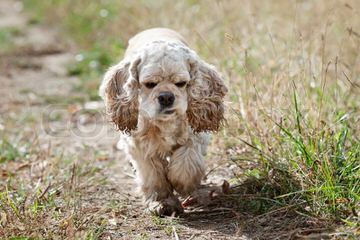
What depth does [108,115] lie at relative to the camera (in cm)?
431

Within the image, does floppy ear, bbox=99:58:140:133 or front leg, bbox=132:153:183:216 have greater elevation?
floppy ear, bbox=99:58:140:133

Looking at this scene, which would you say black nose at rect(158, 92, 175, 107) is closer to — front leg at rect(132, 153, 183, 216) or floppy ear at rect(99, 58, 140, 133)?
floppy ear at rect(99, 58, 140, 133)

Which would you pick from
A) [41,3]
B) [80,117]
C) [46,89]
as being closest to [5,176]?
[80,117]

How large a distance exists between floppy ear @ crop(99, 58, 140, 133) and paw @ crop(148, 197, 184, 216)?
52 centimetres

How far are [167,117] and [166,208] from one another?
2.02 feet

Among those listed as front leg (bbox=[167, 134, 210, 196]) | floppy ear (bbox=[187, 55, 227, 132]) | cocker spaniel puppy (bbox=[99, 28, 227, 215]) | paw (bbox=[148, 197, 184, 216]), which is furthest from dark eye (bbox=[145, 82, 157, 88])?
paw (bbox=[148, 197, 184, 216])

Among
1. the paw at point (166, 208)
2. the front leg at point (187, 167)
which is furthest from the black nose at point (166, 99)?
the paw at point (166, 208)

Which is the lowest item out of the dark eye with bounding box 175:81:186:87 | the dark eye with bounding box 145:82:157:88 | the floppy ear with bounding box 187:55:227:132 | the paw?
the paw

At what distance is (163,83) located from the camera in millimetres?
3939

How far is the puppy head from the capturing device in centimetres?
391

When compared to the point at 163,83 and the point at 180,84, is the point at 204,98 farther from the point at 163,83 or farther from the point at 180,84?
the point at 163,83

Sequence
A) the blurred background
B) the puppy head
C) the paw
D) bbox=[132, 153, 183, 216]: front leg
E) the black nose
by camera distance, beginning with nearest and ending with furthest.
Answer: the blurred background < the black nose < the puppy head < the paw < bbox=[132, 153, 183, 216]: front leg

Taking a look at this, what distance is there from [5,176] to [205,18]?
10.8ft

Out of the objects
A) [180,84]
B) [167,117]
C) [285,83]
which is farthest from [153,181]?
[285,83]
